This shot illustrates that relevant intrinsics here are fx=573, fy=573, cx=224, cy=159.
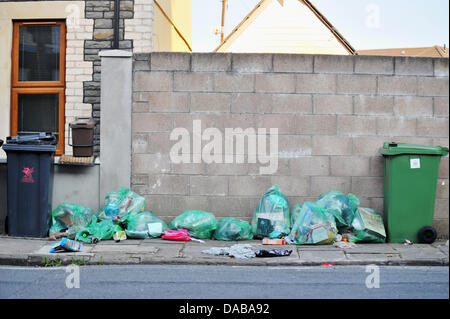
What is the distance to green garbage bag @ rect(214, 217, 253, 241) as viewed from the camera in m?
7.39

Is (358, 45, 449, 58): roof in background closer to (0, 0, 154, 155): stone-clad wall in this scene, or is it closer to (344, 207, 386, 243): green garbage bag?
(0, 0, 154, 155): stone-clad wall

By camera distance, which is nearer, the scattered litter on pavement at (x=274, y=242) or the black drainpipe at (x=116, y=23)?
the scattered litter on pavement at (x=274, y=242)

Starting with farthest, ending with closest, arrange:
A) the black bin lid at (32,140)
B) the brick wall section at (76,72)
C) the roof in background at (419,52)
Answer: the roof in background at (419,52), the brick wall section at (76,72), the black bin lid at (32,140)

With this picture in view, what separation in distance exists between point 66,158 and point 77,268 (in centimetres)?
233

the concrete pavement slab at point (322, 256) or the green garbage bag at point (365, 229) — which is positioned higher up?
the green garbage bag at point (365, 229)

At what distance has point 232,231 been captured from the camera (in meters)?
7.38

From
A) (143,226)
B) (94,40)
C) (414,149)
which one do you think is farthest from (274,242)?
(94,40)

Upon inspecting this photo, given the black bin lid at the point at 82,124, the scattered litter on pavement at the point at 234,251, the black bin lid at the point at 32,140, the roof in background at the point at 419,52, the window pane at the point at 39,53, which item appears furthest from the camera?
the roof in background at the point at 419,52

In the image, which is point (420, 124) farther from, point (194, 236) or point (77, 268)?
point (77, 268)

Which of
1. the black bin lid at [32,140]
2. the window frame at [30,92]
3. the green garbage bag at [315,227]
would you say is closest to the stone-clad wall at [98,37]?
the window frame at [30,92]

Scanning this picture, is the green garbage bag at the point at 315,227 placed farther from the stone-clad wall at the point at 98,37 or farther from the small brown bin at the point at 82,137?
the stone-clad wall at the point at 98,37

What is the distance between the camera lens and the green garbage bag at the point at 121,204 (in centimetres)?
751

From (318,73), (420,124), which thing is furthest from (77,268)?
(420,124)

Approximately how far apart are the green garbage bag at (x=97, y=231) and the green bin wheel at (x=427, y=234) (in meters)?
3.83
